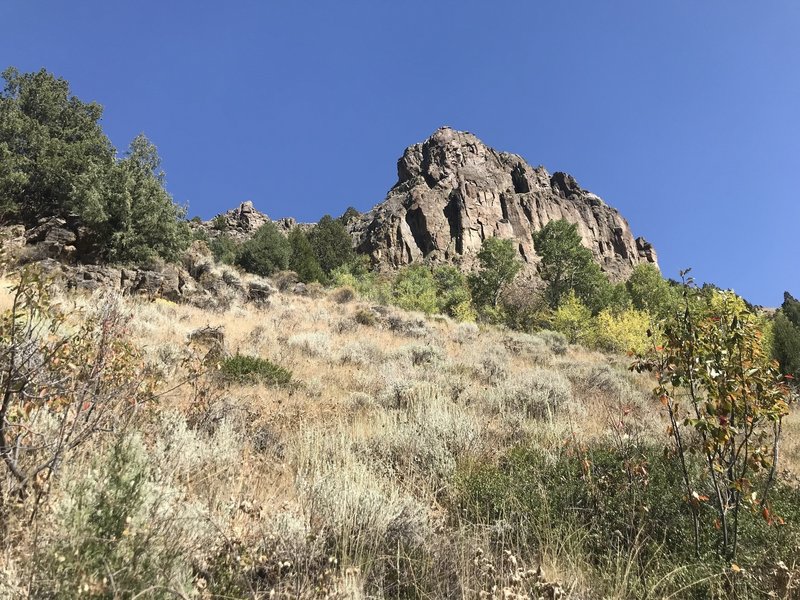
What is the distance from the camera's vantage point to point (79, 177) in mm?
17828

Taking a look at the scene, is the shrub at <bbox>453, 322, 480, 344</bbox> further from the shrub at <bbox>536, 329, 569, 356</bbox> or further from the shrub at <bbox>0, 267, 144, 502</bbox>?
the shrub at <bbox>0, 267, 144, 502</bbox>

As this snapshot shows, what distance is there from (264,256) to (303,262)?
3441 millimetres

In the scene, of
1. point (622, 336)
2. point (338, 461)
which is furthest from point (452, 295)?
point (338, 461)

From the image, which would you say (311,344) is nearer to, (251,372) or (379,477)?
(251,372)

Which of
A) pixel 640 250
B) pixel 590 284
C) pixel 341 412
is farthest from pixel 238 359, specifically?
pixel 640 250

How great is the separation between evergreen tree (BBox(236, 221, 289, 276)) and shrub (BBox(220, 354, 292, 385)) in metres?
26.8

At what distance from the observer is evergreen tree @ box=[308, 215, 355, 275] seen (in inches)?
1786

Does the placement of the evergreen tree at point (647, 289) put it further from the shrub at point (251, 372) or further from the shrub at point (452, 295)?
the shrub at point (251, 372)

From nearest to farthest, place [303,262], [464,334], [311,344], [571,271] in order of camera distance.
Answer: [311,344], [464,334], [303,262], [571,271]

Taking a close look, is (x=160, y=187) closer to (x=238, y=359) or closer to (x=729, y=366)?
(x=238, y=359)

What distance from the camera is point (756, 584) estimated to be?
7.04 ft

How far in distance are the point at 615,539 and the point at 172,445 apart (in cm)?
308

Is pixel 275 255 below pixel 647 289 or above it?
below

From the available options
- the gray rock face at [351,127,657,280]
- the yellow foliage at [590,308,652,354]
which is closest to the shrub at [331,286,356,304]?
the yellow foliage at [590,308,652,354]
